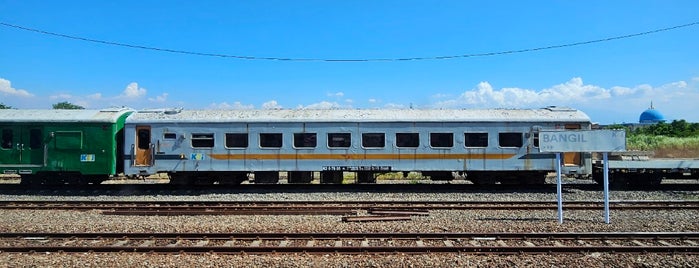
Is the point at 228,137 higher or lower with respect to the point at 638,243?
higher

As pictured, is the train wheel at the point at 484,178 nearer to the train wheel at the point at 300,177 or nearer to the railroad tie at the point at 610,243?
the train wheel at the point at 300,177

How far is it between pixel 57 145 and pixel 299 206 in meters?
9.24

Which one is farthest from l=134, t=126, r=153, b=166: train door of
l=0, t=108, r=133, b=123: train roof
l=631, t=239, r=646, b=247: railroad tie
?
l=631, t=239, r=646, b=247: railroad tie

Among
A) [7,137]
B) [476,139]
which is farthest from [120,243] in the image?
[476,139]

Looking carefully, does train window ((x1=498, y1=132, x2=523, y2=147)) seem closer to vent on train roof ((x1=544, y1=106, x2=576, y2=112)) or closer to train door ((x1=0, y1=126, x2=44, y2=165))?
vent on train roof ((x1=544, y1=106, x2=576, y2=112))

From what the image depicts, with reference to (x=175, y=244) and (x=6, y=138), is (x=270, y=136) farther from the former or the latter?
(x=6, y=138)

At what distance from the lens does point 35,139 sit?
17.3 metres

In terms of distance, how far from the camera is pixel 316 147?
17.5 m

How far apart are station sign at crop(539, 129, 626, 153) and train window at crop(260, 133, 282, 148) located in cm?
890

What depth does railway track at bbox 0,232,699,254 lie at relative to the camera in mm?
8570

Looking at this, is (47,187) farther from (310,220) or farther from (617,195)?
(617,195)

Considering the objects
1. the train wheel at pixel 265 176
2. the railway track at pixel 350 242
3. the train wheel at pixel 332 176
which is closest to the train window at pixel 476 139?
the train wheel at pixel 332 176

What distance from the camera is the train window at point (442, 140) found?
17469mm

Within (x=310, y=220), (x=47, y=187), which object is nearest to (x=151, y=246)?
(x=310, y=220)
